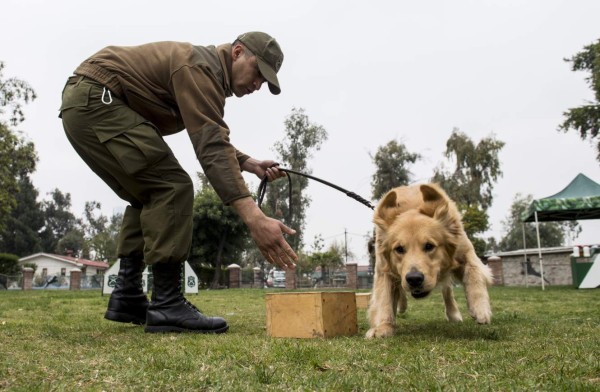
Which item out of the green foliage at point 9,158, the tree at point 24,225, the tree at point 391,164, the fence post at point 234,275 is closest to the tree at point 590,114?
the tree at point 391,164

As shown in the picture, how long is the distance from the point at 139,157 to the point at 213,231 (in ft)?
111

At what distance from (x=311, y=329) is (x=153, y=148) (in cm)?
172

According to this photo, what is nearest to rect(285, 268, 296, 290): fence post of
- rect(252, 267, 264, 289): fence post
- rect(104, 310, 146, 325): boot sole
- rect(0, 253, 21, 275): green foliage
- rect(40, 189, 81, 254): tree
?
rect(252, 267, 264, 289): fence post

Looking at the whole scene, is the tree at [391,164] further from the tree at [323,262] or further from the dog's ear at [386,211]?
the dog's ear at [386,211]

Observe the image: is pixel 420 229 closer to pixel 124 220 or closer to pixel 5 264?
pixel 124 220

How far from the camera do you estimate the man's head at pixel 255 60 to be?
12.1ft

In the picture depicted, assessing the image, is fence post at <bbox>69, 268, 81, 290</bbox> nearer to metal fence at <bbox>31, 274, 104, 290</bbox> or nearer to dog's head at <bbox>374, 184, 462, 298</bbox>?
metal fence at <bbox>31, 274, 104, 290</bbox>

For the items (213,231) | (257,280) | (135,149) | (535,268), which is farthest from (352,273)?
(135,149)

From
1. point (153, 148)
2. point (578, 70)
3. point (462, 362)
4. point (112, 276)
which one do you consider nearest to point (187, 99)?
point (153, 148)

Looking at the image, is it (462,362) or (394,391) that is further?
(462,362)

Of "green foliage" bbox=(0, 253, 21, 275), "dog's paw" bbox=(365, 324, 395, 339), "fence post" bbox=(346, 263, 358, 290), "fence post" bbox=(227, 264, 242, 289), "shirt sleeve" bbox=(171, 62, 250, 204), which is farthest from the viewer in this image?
"green foliage" bbox=(0, 253, 21, 275)

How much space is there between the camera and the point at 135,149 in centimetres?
346

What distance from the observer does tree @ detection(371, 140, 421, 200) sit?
38.6 meters

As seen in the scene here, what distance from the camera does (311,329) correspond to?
3561 mm
